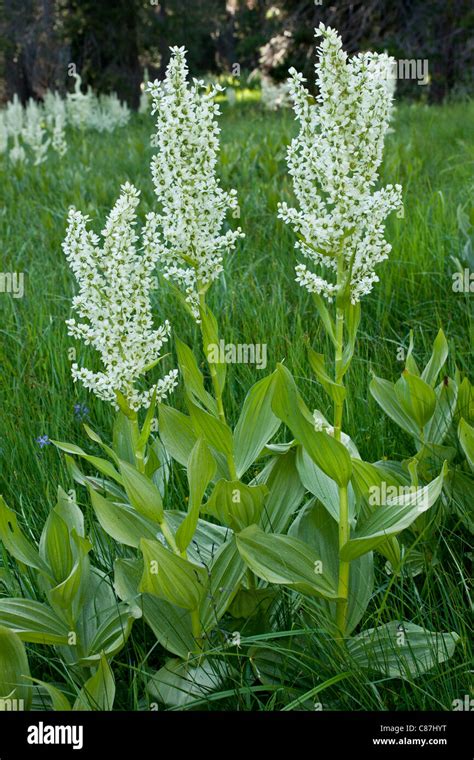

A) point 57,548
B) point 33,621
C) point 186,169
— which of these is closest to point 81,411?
point 57,548

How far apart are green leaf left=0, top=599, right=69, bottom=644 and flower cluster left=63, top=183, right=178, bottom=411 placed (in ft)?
2.16

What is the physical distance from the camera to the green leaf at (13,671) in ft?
7.36

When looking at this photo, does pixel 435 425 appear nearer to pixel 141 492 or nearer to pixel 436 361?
pixel 436 361

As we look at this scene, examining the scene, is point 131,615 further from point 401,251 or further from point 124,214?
point 401,251

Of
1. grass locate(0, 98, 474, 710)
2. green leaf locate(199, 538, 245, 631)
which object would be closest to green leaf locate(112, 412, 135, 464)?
grass locate(0, 98, 474, 710)

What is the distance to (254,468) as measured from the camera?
11.0 ft

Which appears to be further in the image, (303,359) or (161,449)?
(303,359)

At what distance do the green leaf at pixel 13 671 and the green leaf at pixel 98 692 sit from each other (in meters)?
0.17

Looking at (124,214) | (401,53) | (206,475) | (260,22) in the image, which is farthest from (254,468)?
(260,22)

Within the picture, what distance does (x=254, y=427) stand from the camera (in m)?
2.60

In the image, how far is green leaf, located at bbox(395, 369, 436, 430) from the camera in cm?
284

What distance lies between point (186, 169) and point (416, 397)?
1.16 meters

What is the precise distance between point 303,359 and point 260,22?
49.1ft

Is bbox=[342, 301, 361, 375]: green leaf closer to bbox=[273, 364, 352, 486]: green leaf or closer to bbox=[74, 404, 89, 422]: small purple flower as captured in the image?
bbox=[273, 364, 352, 486]: green leaf
